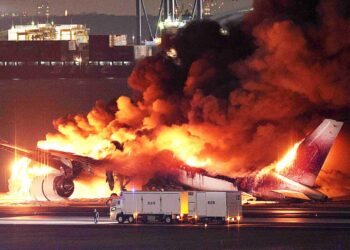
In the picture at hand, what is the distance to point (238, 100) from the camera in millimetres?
92000

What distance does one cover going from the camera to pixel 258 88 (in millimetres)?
91438

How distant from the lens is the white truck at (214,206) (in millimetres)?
71625

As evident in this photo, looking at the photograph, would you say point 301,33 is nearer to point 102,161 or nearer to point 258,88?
point 258,88

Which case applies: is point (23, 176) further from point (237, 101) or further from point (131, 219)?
point (131, 219)

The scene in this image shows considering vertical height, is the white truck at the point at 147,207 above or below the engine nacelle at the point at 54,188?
below

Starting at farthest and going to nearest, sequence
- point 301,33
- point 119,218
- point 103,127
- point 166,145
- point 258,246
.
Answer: point 103,127 < point 166,145 < point 301,33 < point 119,218 < point 258,246

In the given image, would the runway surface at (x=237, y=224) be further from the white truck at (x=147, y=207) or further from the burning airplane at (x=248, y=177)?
the burning airplane at (x=248, y=177)

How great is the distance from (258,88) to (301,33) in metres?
6.28

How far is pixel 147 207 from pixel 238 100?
69.6 feet

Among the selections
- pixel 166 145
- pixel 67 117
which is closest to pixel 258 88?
pixel 166 145

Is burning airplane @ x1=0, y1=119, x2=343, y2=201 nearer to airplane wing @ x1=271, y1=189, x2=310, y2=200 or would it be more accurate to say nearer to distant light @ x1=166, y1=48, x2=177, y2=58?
airplane wing @ x1=271, y1=189, x2=310, y2=200

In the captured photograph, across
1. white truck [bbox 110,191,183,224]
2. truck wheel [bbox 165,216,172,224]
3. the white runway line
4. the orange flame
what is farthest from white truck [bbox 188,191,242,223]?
the orange flame

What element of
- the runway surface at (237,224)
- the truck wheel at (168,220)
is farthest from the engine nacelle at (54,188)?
the truck wheel at (168,220)

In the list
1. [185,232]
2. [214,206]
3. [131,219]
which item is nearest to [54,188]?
[131,219]
